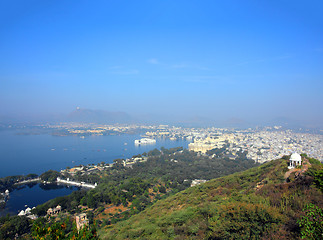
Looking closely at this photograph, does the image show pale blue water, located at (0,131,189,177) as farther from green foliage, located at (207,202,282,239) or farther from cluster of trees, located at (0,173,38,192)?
green foliage, located at (207,202,282,239)

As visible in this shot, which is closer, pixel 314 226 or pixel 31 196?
pixel 314 226

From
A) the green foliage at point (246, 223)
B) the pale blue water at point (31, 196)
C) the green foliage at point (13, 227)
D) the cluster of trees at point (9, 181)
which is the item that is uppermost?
the green foliage at point (246, 223)

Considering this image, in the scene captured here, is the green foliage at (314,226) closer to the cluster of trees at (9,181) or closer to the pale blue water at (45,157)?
the cluster of trees at (9,181)

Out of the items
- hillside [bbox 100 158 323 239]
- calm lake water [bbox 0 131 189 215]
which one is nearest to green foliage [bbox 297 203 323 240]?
hillside [bbox 100 158 323 239]

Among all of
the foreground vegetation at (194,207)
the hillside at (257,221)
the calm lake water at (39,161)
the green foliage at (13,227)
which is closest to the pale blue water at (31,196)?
the calm lake water at (39,161)

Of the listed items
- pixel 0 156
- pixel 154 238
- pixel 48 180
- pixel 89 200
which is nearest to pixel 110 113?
pixel 0 156

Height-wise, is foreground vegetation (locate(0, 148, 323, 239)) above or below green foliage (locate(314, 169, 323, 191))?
below

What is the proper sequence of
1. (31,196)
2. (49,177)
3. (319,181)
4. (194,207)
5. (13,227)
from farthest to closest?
(49,177) → (31,196) → (13,227) → (194,207) → (319,181)

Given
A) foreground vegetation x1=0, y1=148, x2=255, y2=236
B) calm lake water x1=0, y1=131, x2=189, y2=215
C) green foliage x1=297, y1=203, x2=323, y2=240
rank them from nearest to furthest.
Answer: green foliage x1=297, y1=203, x2=323, y2=240 < foreground vegetation x1=0, y1=148, x2=255, y2=236 < calm lake water x1=0, y1=131, x2=189, y2=215

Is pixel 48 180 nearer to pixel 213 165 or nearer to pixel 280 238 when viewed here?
pixel 213 165

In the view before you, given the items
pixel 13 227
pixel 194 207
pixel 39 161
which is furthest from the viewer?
pixel 39 161

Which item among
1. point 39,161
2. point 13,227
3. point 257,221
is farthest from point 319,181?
point 39,161

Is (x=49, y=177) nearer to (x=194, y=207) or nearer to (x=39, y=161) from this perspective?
(x=39, y=161)
